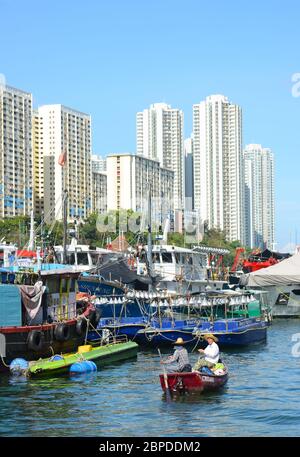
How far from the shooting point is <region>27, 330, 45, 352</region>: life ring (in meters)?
25.5

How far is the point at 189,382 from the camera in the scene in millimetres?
20953

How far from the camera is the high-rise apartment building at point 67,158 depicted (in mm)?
106800

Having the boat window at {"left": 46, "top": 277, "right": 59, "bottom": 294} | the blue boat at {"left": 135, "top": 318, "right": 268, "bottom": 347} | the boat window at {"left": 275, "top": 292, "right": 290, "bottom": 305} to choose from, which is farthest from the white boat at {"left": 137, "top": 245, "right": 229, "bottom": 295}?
the boat window at {"left": 46, "top": 277, "right": 59, "bottom": 294}

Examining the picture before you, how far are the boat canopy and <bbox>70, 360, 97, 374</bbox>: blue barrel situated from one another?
88.3 feet

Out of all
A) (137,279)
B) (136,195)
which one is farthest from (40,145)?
(137,279)

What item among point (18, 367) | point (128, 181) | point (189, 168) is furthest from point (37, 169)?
point (18, 367)

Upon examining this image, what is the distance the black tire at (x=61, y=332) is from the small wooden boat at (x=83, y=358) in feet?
2.15

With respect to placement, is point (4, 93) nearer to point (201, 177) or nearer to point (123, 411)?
point (201, 177)

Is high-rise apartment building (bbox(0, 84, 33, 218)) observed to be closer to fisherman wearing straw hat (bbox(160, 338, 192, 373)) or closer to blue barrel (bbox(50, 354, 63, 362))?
blue barrel (bbox(50, 354, 63, 362))

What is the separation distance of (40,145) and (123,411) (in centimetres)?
9302

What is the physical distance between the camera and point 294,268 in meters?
51.6

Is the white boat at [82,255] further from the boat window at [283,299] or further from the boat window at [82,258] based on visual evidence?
the boat window at [283,299]

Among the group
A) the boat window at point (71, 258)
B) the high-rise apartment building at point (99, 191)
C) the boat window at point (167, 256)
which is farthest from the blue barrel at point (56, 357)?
the high-rise apartment building at point (99, 191)

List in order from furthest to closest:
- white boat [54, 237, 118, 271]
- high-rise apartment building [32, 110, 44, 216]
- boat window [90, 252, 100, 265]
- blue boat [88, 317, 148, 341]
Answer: high-rise apartment building [32, 110, 44, 216]
boat window [90, 252, 100, 265]
white boat [54, 237, 118, 271]
blue boat [88, 317, 148, 341]
